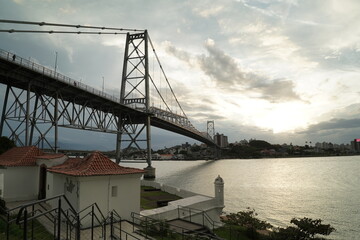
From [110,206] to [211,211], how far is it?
8277 millimetres

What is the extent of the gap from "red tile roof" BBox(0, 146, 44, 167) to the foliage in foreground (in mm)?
14140

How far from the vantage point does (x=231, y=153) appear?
194 meters

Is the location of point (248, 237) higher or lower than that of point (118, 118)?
lower

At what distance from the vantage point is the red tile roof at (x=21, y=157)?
18172 millimetres

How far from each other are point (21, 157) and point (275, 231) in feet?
59.8

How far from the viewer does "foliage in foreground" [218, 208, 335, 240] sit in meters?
15.8

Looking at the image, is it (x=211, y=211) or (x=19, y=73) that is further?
(x=19, y=73)

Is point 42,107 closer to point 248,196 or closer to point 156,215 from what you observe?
point 156,215

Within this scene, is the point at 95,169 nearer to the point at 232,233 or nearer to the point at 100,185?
the point at 100,185

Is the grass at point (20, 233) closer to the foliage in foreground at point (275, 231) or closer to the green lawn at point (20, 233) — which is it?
the green lawn at point (20, 233)

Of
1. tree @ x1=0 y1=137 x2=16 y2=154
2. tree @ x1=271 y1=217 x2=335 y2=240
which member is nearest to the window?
tree @ x1=271 y1=217 x2=335 y2=240

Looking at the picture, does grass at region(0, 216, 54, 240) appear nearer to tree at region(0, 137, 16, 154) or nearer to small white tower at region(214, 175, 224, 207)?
small white tower at region(214, 175, 224, 207)

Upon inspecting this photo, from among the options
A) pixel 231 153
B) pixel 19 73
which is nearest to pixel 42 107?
pixel 19 73

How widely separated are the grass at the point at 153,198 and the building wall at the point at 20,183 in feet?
25.9
